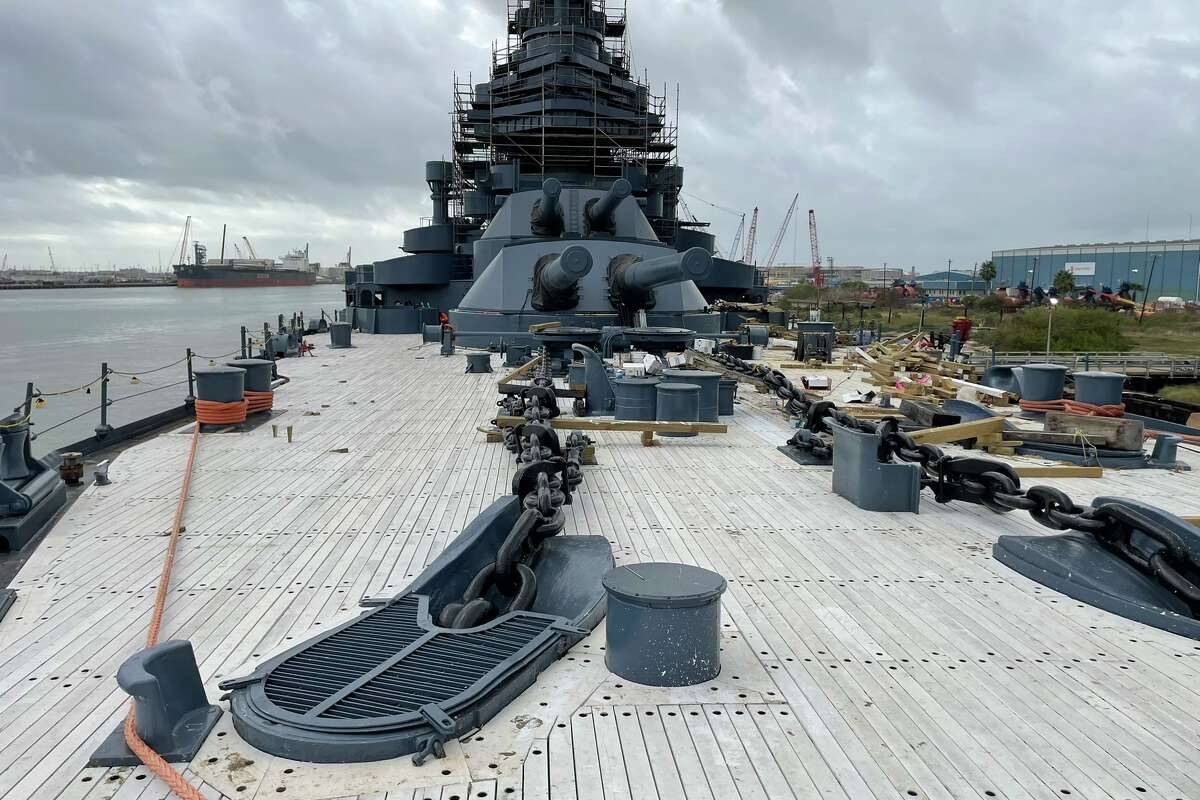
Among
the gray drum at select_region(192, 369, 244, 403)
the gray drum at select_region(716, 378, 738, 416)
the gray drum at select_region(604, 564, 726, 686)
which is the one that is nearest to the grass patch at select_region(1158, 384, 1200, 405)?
the gray drum at select_region(716, 378, 738, 416)

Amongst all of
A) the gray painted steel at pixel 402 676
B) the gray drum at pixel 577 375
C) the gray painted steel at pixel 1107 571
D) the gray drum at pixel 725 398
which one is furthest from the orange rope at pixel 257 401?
the gray painted steel at pixel 1107 571

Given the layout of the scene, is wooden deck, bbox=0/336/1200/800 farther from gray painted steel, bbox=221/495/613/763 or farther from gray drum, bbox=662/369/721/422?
gray drum, bbox=662/369/721/422

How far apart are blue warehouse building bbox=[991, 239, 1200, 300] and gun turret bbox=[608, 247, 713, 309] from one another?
179 ft

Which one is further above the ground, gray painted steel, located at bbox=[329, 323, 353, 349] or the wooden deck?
gray painted steel, located at bbox=[329, 323, 353, 349]

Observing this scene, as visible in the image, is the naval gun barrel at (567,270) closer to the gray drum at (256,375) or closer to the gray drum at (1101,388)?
the gray drum at (256,375)

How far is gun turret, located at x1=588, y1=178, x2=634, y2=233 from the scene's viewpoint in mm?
11367

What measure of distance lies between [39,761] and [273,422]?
5.95 metres

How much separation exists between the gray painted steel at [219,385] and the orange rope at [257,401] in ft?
1.44

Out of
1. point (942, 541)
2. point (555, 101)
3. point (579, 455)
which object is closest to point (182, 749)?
point (942, 541)

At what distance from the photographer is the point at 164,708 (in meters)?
2.18

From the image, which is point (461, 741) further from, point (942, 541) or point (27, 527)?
point (27, 527)

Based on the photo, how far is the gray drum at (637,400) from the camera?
7555 mm

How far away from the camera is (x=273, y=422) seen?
7.85 meters

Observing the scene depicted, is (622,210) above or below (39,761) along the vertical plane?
above
